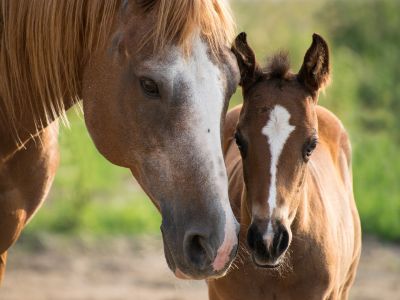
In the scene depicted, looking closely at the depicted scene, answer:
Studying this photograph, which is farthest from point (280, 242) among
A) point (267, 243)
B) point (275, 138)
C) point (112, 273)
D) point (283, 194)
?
point (112, 273)

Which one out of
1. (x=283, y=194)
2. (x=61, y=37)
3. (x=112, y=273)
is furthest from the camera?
(x=112, y=273)

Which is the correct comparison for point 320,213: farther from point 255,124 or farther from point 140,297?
point 140,297

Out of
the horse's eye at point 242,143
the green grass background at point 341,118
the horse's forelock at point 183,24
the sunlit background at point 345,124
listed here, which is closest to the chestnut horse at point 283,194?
the horse's eye at point 242,143

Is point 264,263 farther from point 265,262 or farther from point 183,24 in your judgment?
point 183,24

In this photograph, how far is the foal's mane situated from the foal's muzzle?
0.79 meters

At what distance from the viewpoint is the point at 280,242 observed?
336 centimetres

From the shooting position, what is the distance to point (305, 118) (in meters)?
3.65

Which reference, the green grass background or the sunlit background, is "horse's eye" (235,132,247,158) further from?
the sunlit background

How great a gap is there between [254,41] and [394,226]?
4.70 metres

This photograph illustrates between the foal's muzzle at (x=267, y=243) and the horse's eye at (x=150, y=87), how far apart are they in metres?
0.78

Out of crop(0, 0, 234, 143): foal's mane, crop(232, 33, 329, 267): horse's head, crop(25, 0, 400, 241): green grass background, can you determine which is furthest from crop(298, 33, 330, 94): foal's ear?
crop(25, 0, 400, 241): green grass background

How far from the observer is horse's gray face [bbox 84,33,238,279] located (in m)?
2.82

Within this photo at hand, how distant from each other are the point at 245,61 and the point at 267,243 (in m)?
0.88

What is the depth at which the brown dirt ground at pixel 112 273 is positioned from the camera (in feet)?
21.7
